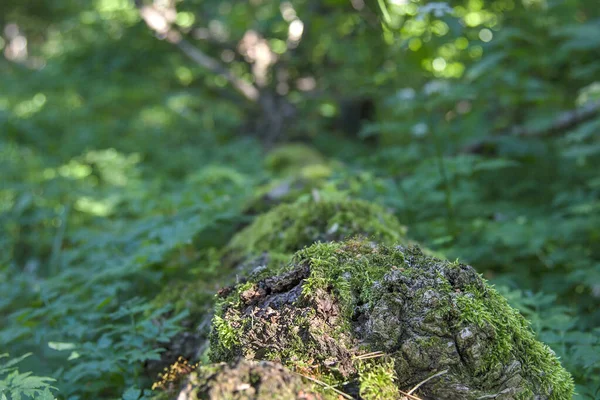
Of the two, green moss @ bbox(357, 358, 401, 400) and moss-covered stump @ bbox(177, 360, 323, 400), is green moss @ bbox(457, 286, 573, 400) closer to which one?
green moss @ bbox(357, 358, 401, 400)

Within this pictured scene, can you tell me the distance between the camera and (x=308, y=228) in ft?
8.84

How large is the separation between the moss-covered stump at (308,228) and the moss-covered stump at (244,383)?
3.40ft

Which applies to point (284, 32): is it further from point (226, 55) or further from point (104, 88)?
point (104, 88)

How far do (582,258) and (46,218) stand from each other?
497 centimetres

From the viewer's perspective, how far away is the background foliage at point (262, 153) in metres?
2.68

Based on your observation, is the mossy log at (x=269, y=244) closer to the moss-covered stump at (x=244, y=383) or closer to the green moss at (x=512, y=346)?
the green moss at (x=512, y=346)

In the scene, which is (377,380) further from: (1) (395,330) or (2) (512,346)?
(2) (512,346)

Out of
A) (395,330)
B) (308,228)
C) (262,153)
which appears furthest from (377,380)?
(262,153)

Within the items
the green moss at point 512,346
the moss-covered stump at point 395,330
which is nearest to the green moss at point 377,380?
the moss-covered stump at point 395,330

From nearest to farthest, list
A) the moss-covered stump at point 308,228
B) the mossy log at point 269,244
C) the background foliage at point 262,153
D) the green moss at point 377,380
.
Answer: the green moss at point 377,380 → the mossy log at point 269,244 → the moss-covered stump at point 308,228 → the background foliage at point 262,153

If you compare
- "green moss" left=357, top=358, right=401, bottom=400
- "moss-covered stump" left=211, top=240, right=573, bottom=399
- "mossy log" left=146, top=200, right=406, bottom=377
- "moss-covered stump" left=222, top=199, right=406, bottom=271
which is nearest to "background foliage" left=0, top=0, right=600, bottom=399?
"mossy log" left=146, top=200, right=406, bottom=377

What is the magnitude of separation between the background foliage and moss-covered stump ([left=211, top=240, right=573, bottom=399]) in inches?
21.2

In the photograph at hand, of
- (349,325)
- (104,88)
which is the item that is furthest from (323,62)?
(349,325)

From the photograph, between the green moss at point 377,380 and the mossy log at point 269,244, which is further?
the mossy log at point 269,244
